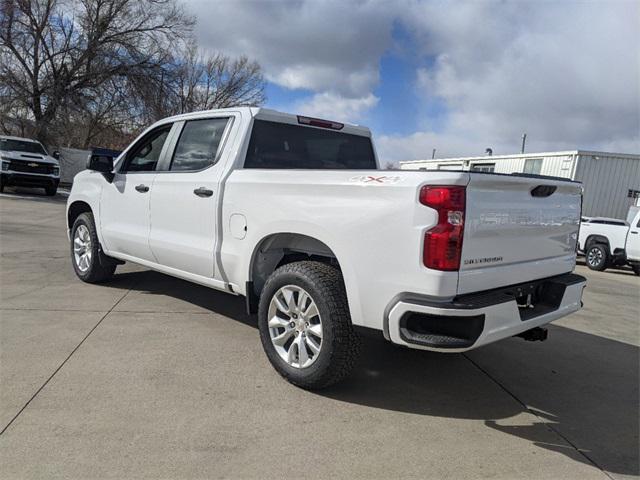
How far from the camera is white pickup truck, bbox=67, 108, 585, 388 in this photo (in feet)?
9.03

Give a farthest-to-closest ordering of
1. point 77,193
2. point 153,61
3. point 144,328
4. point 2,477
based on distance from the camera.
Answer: point 153,61 → point 77,193 → point 144,328 → point 2,477

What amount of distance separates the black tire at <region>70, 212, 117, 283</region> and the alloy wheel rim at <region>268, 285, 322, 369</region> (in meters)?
3.03

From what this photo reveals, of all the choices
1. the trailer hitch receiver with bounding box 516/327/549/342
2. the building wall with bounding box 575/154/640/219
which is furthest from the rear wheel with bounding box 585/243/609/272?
the trailer hitch receiver with bounding box 516/327/549/342

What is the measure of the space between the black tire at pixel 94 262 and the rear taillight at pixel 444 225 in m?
4.25

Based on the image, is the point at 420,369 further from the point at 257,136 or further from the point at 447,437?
the point at 257,136

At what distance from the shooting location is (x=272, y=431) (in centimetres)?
287

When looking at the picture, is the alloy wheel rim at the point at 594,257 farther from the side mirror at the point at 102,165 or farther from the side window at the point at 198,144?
the side mirror at the point at 102,165

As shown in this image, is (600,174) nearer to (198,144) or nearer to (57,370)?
(198,144)

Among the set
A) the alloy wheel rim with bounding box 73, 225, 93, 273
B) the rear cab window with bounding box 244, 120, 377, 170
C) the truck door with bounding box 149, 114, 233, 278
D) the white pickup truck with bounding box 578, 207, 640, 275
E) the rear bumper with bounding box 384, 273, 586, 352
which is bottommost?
the white pickup truck with bounding box 578, 207, 640, 275

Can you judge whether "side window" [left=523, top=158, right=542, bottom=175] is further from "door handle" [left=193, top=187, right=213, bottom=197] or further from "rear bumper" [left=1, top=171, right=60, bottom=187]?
"rear bumper" [left=1, top=171, right=60, bottom=187]

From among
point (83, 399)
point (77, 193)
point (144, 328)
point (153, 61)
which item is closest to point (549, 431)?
point (83, 399)

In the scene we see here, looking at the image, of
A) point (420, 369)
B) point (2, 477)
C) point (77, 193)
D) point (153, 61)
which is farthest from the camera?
point (153, 61)

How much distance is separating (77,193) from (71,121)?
21.2m

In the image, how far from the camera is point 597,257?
1335 centimetres
